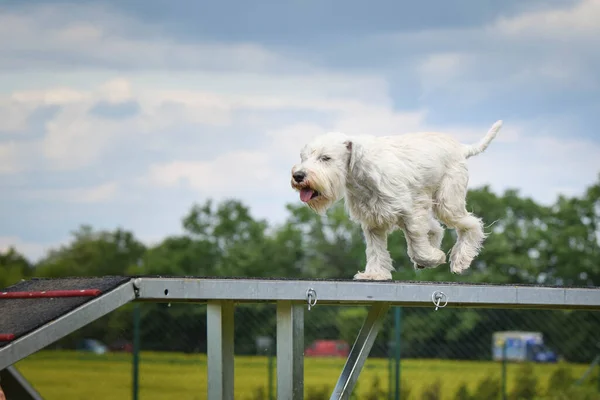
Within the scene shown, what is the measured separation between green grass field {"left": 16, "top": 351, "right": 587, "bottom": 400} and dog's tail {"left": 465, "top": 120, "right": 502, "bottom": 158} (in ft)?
18.4

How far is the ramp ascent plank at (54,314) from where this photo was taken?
533 centimetres

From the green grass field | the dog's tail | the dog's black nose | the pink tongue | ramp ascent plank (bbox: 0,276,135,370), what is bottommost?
the green grass field

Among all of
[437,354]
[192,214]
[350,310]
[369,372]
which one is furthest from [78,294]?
[192,214]

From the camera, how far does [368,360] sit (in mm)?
Result: 17422

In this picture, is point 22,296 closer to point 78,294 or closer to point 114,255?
point 78,294

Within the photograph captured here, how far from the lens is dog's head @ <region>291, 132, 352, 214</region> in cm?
693

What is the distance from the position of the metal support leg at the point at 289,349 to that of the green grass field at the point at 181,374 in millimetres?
6754

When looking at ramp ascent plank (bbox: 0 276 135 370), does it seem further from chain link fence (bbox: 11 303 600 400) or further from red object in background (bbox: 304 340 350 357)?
red object in background (bbox: 304 340 350 357)

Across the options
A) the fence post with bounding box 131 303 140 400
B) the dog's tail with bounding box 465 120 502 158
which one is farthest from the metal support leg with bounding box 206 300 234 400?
the fence post with bounding box 131 303 140 400

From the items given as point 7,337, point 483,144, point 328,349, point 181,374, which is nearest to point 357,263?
point 328,349

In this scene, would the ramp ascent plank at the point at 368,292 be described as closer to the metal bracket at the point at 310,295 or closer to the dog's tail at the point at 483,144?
the metal bracket at the point at 310,295

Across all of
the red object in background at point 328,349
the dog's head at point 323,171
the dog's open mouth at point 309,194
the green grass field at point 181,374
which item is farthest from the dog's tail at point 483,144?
the red object in background at point 328,349

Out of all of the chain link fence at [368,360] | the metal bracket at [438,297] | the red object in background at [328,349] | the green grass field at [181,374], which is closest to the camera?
the metal bracket at [438,297]

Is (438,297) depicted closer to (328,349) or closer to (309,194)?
(309,194)
